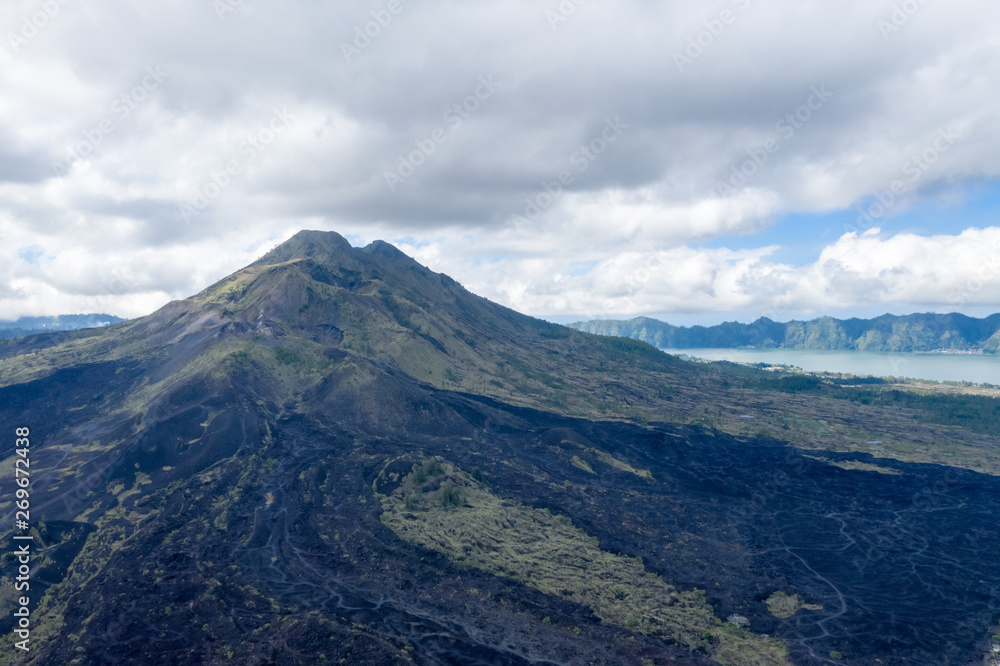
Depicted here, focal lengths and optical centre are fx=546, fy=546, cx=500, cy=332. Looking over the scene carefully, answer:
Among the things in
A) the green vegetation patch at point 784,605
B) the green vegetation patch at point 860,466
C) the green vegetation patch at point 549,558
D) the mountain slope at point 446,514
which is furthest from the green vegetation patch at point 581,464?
the green vegetation patch at point 860,466

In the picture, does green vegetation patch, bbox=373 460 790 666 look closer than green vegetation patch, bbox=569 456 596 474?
Yes

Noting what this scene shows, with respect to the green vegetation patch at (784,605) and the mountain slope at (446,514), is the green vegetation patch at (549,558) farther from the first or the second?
the green vegetation patch at (784,605)

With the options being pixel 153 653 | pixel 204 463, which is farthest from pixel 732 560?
pixel 204 463

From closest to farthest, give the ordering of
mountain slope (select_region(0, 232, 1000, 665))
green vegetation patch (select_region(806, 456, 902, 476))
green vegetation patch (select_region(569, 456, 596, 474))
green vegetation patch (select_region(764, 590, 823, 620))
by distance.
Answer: mountain slope (select_region(0, 232, 1000, 665)), green vegetation patch (select_region(764, 590, 823, 620)), green vegetation patch (select_region(569, 456, 596, 474)), green vegetation patch (select_region(806, 456, 902, 476))

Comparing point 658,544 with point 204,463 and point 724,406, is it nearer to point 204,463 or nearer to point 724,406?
point 204,463

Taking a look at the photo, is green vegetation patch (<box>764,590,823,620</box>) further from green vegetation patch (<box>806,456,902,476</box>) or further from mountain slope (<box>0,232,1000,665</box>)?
green vegetation patch (<box>806,456,902,476</box>)

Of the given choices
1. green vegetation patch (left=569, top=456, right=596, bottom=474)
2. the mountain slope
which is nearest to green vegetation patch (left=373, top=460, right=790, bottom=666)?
the mountain slope
